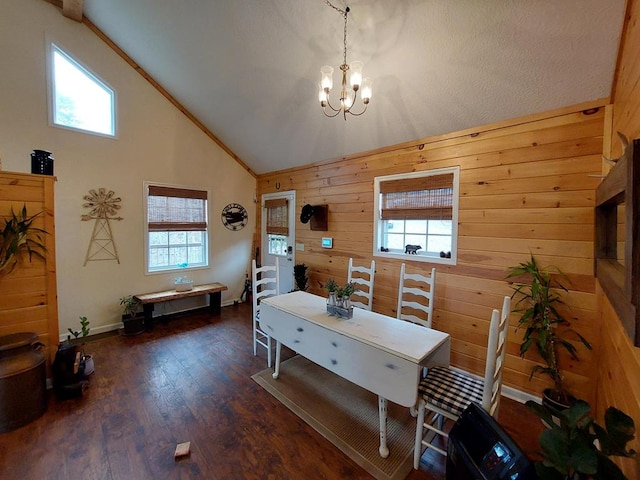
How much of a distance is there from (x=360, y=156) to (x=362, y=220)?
0.86 meters

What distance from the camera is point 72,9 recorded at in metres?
3.30

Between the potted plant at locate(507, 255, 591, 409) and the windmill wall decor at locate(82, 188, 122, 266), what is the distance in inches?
191

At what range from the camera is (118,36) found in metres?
3.58

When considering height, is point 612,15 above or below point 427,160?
above

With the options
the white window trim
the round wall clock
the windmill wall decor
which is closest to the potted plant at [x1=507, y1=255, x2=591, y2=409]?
the white window trim

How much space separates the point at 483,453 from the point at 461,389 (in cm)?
59

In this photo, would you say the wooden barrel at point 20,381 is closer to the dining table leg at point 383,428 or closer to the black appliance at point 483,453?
the dining table leg at point 383,428

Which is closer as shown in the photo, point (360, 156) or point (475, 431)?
point (475, 431)

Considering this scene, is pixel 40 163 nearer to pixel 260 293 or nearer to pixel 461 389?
pixel 260 293

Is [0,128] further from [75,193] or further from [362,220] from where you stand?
[362,220]

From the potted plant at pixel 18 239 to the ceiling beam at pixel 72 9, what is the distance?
2.72 m

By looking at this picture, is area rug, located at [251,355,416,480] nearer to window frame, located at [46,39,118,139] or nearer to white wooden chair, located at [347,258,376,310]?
white wooden chair, located at [347,258,376,310]

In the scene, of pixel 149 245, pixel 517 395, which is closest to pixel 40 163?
pixel 149 245

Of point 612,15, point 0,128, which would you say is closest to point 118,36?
point 0,128
